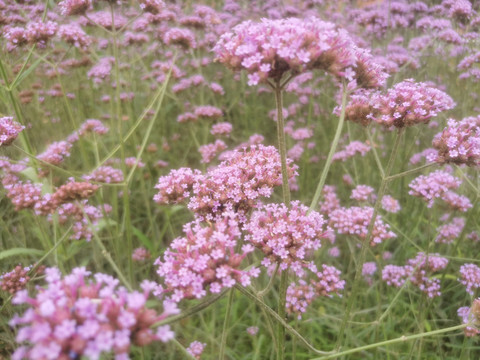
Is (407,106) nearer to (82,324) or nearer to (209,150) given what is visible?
(82,324)

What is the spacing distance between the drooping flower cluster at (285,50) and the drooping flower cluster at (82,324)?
3.44ft

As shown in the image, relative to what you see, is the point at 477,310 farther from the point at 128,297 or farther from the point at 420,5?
the point at 420,5

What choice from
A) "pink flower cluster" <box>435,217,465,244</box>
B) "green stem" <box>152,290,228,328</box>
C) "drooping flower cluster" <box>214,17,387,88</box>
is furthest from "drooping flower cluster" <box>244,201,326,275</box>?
"pink flower cluster" <box>435,217,465,244</box>

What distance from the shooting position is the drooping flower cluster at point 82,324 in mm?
1095

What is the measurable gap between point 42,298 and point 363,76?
188cm

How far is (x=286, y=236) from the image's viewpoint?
73.2 inches

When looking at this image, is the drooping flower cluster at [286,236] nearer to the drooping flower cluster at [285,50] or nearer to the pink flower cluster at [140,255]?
the drooping flower cluster at [285,50]

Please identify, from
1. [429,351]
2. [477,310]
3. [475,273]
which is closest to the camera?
[477,310]

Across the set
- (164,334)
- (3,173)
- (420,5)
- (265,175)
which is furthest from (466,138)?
(420,5)

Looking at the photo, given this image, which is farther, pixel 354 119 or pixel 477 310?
pixel 354 119

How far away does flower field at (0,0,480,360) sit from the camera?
162 cm

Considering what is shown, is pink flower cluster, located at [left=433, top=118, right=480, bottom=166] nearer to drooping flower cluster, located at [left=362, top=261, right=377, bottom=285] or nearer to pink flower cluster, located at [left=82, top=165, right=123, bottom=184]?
drooping flower cluster, located at [left=362, top=261, right=377, bottom=285]

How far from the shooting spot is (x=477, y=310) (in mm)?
1944

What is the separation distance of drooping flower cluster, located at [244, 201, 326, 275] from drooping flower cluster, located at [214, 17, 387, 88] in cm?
67
